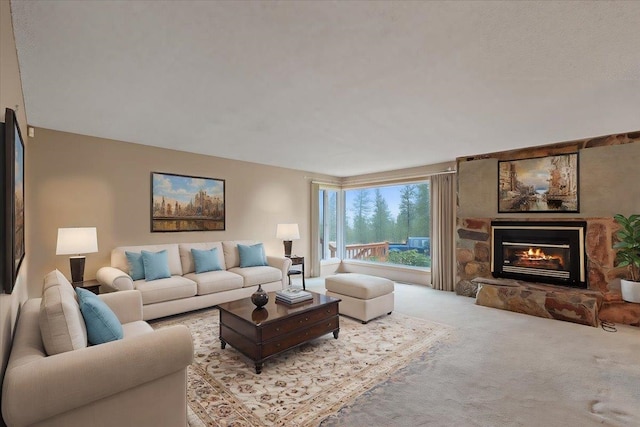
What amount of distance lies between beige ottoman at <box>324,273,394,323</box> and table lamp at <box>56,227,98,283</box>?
304 cm

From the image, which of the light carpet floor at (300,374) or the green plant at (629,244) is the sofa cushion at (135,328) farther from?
the green plant at (629,244)

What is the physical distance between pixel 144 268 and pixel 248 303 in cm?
176

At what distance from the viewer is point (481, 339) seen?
11.0ft

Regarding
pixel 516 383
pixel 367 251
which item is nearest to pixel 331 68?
pixel 516 383

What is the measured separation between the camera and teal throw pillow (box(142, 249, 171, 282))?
398 cm

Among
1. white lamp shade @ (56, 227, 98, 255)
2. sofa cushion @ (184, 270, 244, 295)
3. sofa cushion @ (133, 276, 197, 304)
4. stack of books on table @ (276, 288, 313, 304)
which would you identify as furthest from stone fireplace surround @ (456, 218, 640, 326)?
white lamp shade @ (56, 227, 98, 255)

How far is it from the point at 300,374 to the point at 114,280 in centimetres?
247

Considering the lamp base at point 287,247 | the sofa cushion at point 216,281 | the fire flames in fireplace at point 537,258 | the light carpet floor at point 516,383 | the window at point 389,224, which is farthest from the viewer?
the window at point 389,224

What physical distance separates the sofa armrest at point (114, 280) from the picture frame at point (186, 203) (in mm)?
1017

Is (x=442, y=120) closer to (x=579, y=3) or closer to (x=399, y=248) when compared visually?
(x=579, y=3)

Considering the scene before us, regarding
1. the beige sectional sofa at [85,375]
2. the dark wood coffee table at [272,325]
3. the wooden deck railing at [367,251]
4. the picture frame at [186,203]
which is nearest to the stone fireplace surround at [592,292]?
the wooden deck railing at [367,251]

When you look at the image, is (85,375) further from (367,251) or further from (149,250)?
(367,251)

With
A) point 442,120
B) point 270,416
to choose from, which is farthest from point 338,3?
point 270,416

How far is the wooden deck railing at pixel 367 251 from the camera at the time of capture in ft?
23.2
